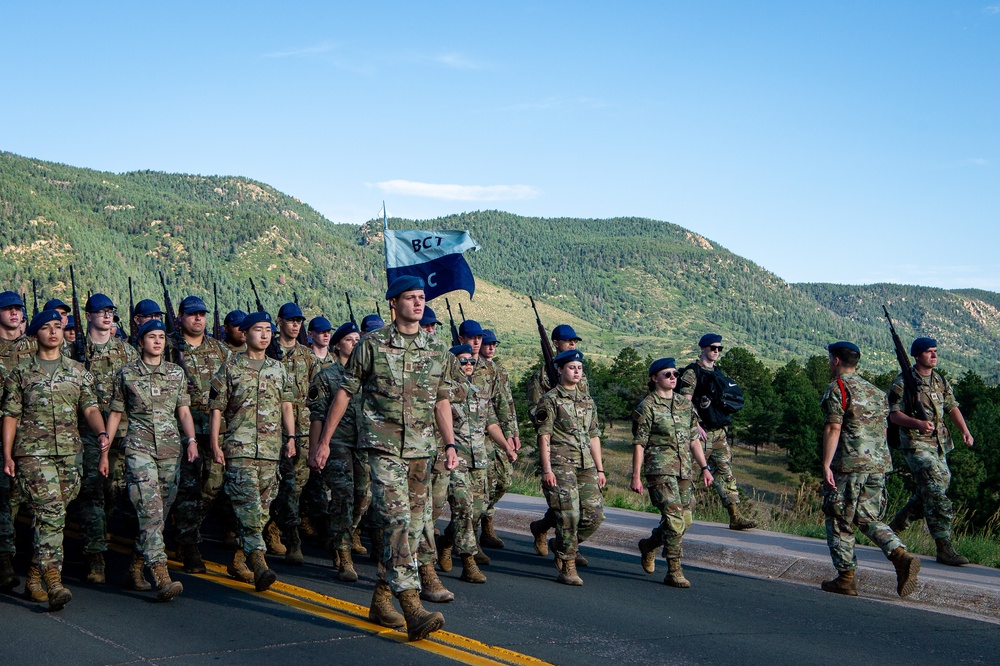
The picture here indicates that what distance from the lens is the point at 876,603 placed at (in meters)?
8.17

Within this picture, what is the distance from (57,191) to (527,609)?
602ft

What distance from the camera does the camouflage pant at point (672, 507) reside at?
8797 mm

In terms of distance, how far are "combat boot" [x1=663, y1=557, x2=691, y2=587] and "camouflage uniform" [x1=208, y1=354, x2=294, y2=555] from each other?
350cm

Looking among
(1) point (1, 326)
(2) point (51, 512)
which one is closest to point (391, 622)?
(2) point (51, 512)

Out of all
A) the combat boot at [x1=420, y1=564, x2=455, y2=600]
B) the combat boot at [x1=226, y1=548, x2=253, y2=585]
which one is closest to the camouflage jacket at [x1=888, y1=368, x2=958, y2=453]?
the combat boot at [x1=420, y1=564, x2=455, y2=600]

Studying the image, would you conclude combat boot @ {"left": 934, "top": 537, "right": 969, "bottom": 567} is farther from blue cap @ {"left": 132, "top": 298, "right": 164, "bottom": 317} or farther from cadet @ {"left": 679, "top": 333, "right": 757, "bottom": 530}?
blue cap @ {"left": 132, "top": 298, "right": 164, "bottom": 317}

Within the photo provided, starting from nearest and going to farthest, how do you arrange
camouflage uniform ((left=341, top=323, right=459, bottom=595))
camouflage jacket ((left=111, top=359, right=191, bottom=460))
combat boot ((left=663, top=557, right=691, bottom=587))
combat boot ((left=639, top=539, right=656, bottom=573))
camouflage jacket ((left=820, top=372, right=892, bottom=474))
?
1. camouflage uniform ((left=341, top=323, right=459, bottom=595))
2. camouflage jacket ((left=111, top=359, right=191, bottom=460))
3. camouflage jacket ((left=820, top=372, right=892, bottom=474))
4. combat boot ((left=663, top=557, right=691, bottom=587))
5. combat boot ((left=639, top=539, right=656, bottom=573))

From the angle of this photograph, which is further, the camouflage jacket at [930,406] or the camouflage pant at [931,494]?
the camouflage jacket at [930,406]

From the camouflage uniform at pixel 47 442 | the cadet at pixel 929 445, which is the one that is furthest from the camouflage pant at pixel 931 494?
the camouflage uniform at pixel 47 442

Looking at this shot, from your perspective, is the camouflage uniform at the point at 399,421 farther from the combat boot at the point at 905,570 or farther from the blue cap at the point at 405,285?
the combat boot at the point at 905,570

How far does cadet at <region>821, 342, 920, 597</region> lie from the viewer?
27.6 feet

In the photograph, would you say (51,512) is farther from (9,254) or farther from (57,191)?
(57,191)

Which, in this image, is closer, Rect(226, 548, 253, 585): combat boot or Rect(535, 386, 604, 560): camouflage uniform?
Rect(226, 548, 253, 585): combat boot

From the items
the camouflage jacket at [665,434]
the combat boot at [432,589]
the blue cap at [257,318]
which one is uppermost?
the blue cap at [257,318]
